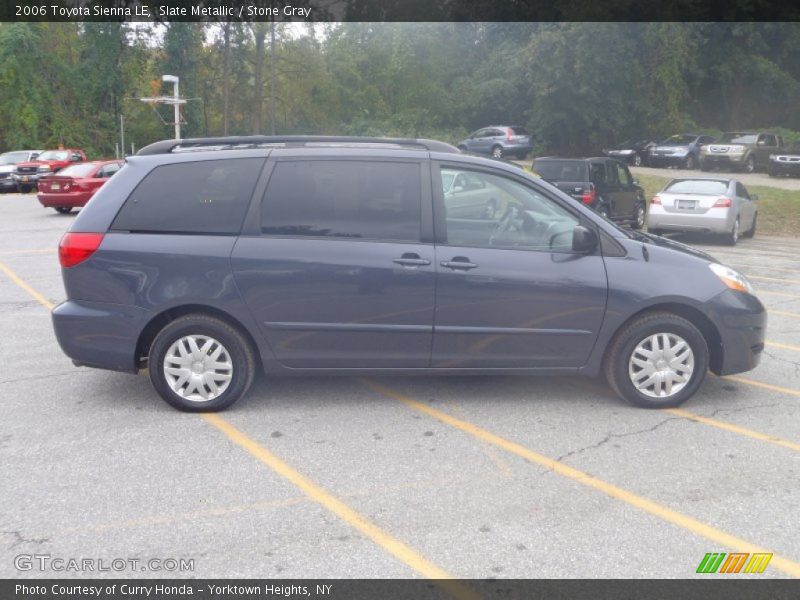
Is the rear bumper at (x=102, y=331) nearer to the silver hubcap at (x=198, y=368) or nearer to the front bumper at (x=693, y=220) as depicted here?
the silver hubcap at (x=198, y=368)

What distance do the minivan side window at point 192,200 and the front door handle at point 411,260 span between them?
1.11 m

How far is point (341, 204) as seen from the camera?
17.9 ft

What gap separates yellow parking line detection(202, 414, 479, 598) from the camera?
136 inches

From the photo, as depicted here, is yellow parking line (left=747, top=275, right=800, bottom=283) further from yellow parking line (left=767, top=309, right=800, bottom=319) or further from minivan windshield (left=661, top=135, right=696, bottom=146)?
minivan windshield (left=661, top=135, right=696, bottom=146)

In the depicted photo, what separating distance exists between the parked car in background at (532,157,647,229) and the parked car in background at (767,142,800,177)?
15.7 meters

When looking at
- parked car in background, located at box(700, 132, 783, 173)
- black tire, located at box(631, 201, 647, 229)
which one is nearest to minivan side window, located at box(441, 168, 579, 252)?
black tire, located at box(631, 201, 647, 229)

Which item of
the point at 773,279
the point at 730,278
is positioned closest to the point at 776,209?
the point at 773,279

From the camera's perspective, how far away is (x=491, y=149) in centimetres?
3803

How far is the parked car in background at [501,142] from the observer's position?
1491 inches

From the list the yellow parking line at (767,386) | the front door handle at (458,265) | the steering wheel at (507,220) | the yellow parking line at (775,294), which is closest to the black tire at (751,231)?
the yellow parking line at (775,294)

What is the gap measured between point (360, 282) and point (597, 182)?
12.2 metres

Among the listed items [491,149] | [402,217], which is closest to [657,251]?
[402,217]

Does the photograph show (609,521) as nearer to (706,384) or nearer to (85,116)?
(706,384)

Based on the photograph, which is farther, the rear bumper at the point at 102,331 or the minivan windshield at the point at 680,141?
the minivan windshield at the point at 680,141
